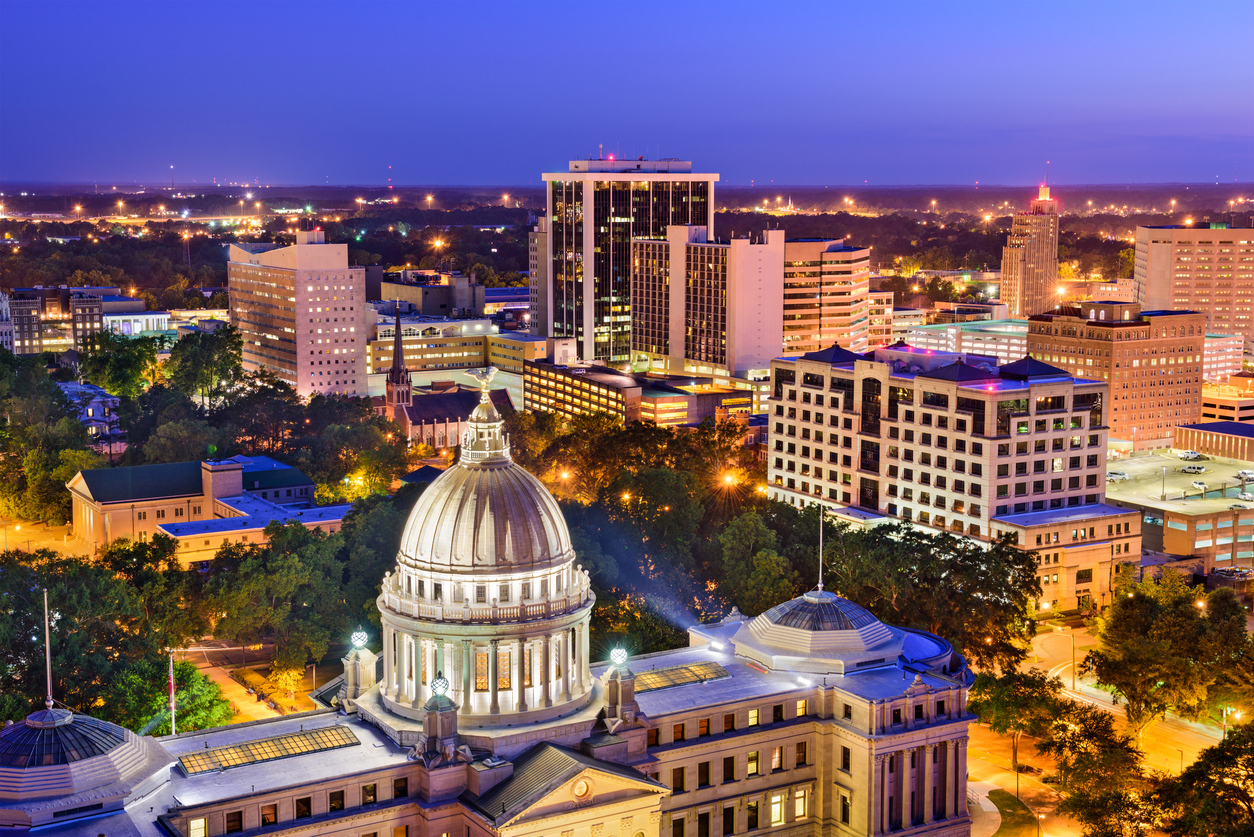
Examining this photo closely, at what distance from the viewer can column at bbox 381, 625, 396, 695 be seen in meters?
82.9

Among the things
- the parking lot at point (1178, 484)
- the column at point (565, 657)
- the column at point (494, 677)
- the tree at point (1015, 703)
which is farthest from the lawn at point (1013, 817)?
the parking lot at point (1178, 484)

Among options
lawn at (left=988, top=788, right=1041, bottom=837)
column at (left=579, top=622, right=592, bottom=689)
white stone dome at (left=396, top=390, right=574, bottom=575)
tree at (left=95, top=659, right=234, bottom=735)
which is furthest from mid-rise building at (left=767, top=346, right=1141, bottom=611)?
tree at (left=95, top=659, right=234, bottom=735)

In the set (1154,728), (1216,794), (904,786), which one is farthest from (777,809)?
(1154,728)

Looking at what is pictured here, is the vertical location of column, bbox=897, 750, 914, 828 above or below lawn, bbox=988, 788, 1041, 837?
above

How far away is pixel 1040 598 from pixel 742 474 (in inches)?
1692

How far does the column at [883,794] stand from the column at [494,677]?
74.7ft

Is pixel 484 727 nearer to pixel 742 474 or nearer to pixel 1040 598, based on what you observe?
pixel 1040 598

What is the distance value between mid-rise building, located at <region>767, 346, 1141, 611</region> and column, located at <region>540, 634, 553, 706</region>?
70164mm

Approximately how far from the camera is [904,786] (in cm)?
8744

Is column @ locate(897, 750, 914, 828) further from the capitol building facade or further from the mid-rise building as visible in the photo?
the mid-rise building

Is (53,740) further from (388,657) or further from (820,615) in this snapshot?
(820,615)

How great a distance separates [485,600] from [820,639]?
22243 millimetres

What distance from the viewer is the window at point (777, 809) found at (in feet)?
291

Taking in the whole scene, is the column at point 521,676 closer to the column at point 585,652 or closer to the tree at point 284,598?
the column at point 585,652
